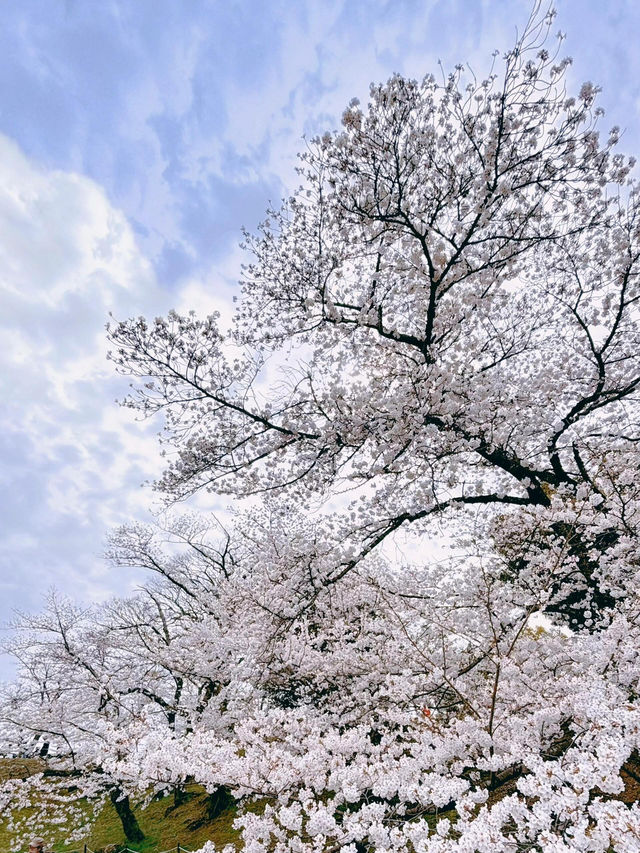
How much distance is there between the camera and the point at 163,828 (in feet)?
41.2

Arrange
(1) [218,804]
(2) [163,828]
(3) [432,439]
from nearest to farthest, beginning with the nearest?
(3) [432,439] → (1) [218,804] → (2) [163,828]

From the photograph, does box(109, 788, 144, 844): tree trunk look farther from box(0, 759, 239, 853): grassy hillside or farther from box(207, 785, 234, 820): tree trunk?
box(207, 785, 234, 820): tree trunk

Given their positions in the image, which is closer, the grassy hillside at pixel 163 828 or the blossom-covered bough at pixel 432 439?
the blossom-covered bough at pixel 432 439

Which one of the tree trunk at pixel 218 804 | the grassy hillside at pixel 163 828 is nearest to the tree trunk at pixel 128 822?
the grassy hillside at pixel 163 828

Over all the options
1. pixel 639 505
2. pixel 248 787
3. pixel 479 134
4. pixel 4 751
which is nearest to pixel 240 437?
pixel 248 787

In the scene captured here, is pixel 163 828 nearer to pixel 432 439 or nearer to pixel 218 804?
pixel 218 804

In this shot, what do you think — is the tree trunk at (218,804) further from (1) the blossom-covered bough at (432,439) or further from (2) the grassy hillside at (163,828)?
(1) the blossom-covered bough at (432,439)

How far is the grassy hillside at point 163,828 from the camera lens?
10.6 meters

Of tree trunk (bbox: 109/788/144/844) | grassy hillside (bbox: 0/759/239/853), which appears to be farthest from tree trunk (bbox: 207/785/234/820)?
tree trunk (bbox: 109/788/144/844)

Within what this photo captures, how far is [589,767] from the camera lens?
7.41ft

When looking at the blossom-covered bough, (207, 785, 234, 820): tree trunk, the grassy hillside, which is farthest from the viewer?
(207, 785, 234, 820): tree trunk

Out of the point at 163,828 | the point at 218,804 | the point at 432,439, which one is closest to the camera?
the point at 432,439

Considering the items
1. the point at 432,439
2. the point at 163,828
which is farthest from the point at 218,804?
the point at 432,439

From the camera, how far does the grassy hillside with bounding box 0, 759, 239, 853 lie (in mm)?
10633
